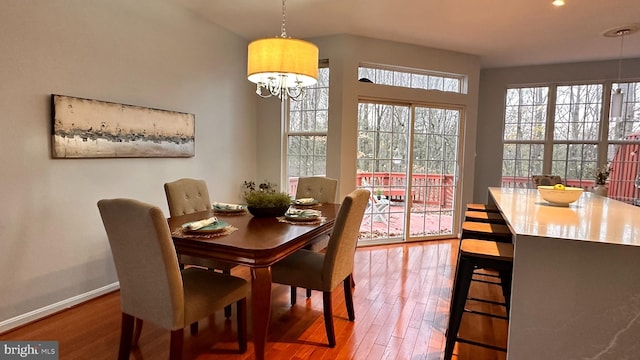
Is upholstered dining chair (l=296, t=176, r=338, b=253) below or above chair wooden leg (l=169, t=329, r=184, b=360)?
above

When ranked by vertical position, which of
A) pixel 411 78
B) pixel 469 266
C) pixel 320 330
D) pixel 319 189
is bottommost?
pixel 320 330

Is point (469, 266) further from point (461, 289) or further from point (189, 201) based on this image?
point (189, 201)

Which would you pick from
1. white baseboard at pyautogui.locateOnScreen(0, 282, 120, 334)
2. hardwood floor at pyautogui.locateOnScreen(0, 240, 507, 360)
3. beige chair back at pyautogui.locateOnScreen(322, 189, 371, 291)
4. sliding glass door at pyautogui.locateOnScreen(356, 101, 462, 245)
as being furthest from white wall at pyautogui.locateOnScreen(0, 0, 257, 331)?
sliding glass door at pyautogui.locateOnScreen(356, 101, 462, 245)

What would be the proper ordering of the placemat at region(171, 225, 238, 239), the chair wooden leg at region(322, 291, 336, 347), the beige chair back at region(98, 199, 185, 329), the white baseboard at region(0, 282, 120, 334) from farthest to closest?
the white baseboard at region(0, 282, 120, 334), the chair wooden leg at region(322, 291, 336, 347), the placemat at region(171, 225, 238, 239), the beige chair back at region(98, 199, 185, 329)

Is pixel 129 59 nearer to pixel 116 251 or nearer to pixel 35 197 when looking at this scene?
pixel 35 197

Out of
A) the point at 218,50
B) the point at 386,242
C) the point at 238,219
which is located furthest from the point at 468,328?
the point at 218,50

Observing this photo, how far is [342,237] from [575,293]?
1.16 meters

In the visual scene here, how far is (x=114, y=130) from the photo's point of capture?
2834 mm

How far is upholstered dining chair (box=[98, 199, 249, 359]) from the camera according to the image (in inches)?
62.4

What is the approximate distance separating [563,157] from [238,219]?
5.08 meters

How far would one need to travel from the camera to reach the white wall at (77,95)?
89.3 inches

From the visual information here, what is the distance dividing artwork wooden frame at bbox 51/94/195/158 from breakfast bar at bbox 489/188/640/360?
2883 millimetres

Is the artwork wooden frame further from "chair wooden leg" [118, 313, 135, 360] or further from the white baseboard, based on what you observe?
"chair wooden leg" [118, 313, 135, 360]

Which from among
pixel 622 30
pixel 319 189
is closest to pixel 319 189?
Answer: pixel 319 189
